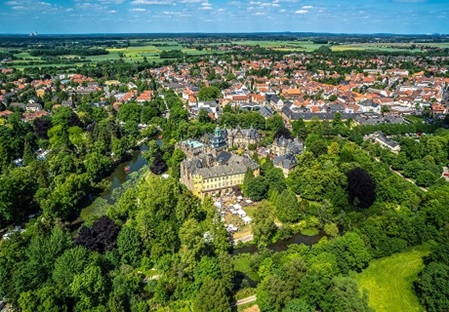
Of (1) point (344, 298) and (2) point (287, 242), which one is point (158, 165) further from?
(1) point (344, 298)

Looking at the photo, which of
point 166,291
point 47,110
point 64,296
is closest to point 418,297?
point 166,291

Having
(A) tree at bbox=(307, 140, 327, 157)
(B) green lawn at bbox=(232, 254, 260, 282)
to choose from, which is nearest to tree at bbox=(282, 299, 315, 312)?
(B) green lawn at bbox=(232, 254, 260, 282)

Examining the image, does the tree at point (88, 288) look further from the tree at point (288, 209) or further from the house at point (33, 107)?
the house at point (33, 107)

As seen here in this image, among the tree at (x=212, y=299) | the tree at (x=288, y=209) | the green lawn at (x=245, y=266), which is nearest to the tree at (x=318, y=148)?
the tree at (x=288, y=209)

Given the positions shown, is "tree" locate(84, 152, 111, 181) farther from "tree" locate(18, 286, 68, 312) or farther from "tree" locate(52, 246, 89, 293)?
"tree" locate(18, 286, 68, 312)

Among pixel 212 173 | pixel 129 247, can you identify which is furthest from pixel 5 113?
→ pixel 129 247

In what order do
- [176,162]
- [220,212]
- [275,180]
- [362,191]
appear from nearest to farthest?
[362,191] < [220,212] < [275,180] < [176,162]
